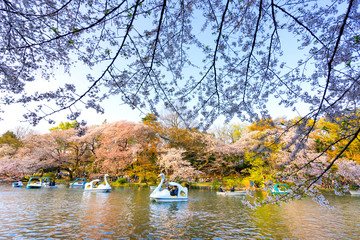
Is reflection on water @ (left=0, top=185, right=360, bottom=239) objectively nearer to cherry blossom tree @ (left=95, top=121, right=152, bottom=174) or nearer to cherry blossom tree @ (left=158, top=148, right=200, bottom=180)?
cherry blossom tree @ (left=158, top=148, right=200, bottom=180)

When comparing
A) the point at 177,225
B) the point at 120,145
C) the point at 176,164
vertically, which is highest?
the point at 120,145

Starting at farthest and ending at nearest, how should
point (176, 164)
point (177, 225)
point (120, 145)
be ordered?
point (120, 145) → point (176, 164) → point (177, 225)

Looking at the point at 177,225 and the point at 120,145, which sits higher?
the point at 120,145

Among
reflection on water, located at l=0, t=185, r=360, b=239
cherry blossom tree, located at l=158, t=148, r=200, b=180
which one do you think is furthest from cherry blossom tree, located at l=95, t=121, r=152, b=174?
reflection on water, located at l=0, t=185, r=360, b=239

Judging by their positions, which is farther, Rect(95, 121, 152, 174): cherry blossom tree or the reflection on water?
Rect(95, 121, 152, 174): cherry blossom tree

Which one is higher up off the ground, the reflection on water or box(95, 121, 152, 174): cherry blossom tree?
box(95, 121, 152, 174): cherry blossom tree

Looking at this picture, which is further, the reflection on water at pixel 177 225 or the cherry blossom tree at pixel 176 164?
the cherry blossom tree at pixel 176 164

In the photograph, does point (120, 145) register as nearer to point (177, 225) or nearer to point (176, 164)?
point (176, 164)

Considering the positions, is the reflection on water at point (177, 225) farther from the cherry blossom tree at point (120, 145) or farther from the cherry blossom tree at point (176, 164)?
the cherry blossom tree at point (120, 145)

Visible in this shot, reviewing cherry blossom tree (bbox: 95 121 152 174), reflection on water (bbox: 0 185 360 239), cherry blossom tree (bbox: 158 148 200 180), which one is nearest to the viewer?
reflection on water (bbox: 0 185 360 239)

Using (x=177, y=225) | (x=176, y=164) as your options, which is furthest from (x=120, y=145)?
(x=177, y=225)

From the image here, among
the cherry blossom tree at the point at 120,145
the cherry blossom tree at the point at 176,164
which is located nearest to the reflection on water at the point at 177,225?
the cherry blossom tree at the point at 176,164

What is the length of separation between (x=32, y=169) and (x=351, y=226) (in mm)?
27804

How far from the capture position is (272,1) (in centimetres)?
242
